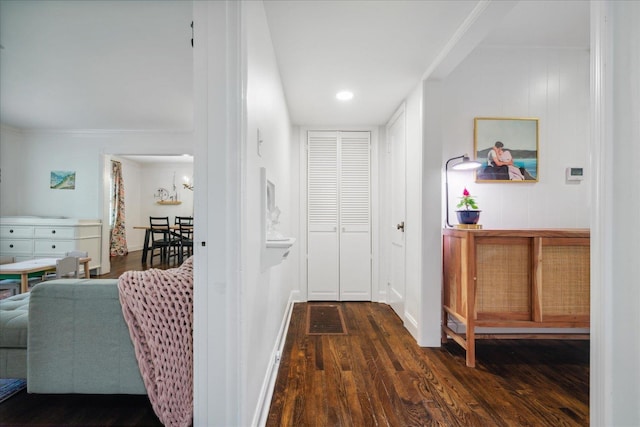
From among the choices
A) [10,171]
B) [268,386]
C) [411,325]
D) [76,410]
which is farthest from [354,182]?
[10,171]

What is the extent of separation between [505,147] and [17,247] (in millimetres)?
6792

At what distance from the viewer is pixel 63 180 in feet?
17.3

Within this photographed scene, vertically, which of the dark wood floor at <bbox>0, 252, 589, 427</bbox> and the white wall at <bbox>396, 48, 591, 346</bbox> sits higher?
the white wall at <bbox>396, 48, 591, 346</bbox>

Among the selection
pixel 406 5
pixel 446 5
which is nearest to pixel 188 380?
pixel 406 5

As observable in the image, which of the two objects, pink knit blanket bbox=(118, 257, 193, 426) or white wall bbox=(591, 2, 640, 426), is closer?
white wall bbox=(591, 2, 640, 426)

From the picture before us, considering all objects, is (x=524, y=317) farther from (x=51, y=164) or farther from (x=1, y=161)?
(x=1, y=161)

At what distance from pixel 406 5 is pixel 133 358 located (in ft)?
7.83

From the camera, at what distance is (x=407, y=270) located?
3041 mm

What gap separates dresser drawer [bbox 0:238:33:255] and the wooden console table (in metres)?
6.13

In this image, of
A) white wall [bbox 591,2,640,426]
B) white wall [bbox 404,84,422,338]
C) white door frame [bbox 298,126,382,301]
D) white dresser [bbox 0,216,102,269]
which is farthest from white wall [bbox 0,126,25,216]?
white wall [bbox 591,2,640,426]

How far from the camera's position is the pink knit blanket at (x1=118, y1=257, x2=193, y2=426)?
4.41 feet

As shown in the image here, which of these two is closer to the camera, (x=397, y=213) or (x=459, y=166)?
(x=459, y=166)

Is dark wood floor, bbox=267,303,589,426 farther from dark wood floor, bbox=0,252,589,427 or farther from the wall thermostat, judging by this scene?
the wall thermostat

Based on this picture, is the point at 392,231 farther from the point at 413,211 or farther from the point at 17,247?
the point at 17,247
